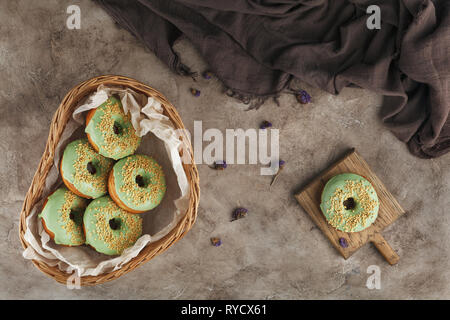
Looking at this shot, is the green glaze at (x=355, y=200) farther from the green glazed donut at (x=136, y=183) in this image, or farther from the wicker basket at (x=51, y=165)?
the green glazed donut at (x=136, y=183)

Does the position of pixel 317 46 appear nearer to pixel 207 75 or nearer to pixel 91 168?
pixel 207 75

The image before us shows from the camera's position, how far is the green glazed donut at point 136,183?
3.94ft

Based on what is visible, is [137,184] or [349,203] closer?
[137,184]

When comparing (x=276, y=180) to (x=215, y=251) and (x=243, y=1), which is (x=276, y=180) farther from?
(x=243, y=1)

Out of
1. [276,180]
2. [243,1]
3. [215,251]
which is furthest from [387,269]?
[243,1]

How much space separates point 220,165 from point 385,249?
81 centimetres

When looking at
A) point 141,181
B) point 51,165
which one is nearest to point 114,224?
point 141,181

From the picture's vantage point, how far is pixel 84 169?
4.00ft

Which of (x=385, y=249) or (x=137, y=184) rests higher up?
(x=137, y=184)

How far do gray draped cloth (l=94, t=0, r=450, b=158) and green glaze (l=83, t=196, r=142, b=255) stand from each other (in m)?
0.61

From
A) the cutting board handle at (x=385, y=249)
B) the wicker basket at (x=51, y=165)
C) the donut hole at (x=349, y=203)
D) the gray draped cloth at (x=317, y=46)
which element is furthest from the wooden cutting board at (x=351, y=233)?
the wicker basket at (x=51, y=165)

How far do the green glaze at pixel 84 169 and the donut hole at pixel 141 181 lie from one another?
0.37ft

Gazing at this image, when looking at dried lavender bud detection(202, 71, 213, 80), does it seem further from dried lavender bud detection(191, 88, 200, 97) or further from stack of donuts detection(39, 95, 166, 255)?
stack of donuts detection(39, 95, 166, 255)

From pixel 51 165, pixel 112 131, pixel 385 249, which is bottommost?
pixel 385 249
